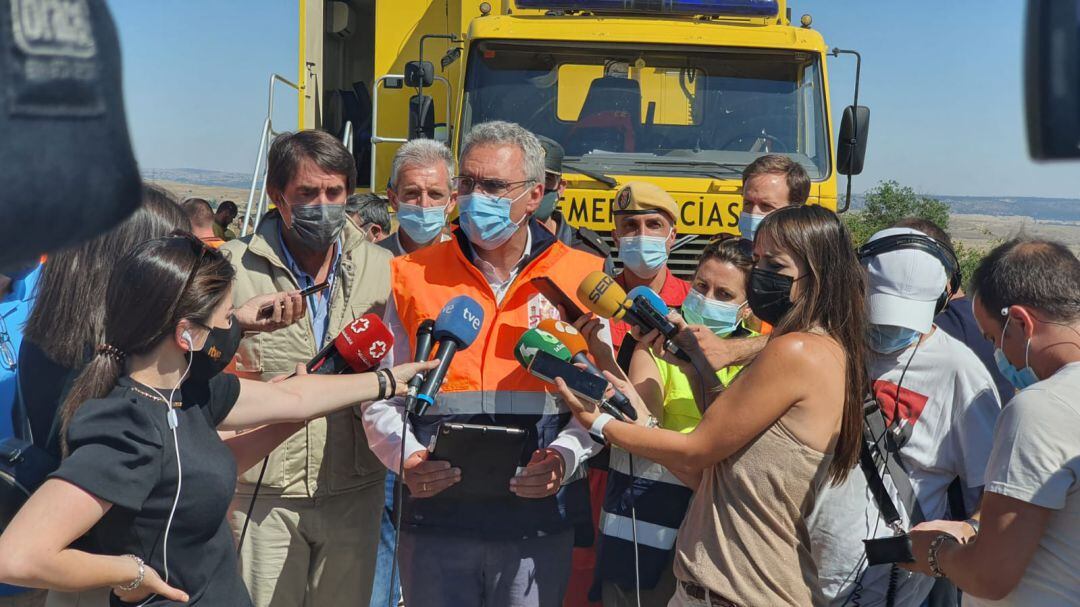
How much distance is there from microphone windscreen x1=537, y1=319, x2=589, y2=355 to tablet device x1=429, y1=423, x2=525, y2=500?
1.07 feet

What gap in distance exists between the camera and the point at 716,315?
3850mm

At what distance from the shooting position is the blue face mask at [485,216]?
11.8ft

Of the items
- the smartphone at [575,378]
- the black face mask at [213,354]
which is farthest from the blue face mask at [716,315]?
the black face mask at [213,354]

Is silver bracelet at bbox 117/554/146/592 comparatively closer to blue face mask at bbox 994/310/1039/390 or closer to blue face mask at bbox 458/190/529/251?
blue face mask at bbox 458/190/529/251

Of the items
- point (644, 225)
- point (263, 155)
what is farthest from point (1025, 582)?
point (263, 155)

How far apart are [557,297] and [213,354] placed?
1.15m

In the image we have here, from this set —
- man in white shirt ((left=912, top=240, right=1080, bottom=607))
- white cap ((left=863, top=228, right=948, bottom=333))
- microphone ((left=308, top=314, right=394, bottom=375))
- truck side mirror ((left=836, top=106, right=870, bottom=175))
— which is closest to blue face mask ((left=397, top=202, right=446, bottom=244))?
microphone ((left=308, top=314, right=394, bottom=375))

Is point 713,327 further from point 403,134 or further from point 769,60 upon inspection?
point 403,134

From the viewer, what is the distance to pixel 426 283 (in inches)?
140

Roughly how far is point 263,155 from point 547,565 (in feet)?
19.1

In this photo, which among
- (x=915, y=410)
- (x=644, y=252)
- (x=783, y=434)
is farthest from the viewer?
(x=644, y=252)

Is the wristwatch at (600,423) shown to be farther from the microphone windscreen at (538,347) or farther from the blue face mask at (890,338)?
the blue face mask at (890,338)

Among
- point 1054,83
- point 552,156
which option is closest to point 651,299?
point 1054,83

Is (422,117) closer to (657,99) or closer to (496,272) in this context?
(657,99)
